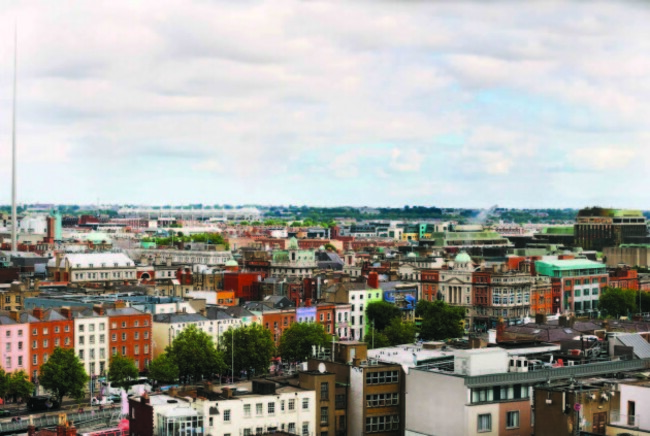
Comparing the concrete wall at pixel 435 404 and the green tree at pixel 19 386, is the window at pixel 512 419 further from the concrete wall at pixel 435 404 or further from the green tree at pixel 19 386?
the green tree at pixel 19 386

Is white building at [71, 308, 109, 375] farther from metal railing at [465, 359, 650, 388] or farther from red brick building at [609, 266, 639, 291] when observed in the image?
red brick building at [609, 266, 639, 291]

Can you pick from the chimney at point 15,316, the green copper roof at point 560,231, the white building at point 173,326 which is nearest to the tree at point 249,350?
the white building at point 173,326

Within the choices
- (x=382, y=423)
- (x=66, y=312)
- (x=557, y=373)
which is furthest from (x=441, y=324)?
(x=557, y=373)

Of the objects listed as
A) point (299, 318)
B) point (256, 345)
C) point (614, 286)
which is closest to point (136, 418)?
point (256, 345)

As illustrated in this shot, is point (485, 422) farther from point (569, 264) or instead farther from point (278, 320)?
point (569, 264)

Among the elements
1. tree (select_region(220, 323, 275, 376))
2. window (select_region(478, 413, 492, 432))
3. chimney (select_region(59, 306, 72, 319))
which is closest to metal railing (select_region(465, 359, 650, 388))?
window (select_region(478, 413, 492, 432))
